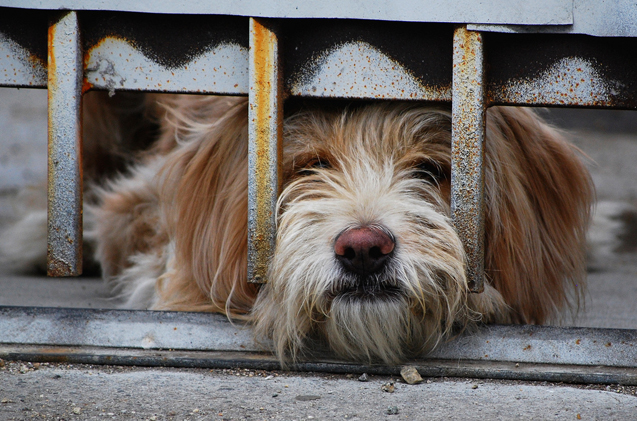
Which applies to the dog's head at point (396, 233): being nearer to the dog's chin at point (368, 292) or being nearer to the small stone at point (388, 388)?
the dog's chin at point (368, 292)

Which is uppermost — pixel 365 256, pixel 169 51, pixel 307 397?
pixel 169 51

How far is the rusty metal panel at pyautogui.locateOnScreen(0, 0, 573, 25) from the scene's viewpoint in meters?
1.97

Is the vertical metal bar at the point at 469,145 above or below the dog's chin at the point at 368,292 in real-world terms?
above

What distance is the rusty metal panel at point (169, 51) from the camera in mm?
2178

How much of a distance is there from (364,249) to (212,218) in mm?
832

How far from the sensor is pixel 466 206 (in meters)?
2.14

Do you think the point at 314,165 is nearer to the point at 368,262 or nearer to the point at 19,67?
the point at 368,262

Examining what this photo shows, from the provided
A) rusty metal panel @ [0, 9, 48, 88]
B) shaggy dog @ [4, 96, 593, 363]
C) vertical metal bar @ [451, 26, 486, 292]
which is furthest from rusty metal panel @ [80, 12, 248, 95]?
vertical metal bar @ [451, 26, 486, 292]

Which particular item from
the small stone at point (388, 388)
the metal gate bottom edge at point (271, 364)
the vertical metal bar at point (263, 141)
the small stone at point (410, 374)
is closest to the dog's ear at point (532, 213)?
the metal gate bottom edge at point (271, 364)

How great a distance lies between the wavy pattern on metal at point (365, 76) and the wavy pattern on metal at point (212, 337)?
76cm

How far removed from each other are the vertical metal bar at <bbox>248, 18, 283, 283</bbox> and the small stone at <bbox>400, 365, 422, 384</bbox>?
19.8 inches

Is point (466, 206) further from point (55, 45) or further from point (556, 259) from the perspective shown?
point (55, 45)

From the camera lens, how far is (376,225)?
2.16 metres

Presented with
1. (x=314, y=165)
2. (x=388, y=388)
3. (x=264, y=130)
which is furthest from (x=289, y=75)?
(x=388, y=388)
